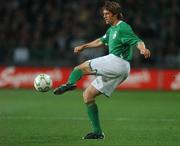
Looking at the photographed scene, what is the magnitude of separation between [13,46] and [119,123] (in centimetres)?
1321

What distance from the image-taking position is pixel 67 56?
83.3 ft

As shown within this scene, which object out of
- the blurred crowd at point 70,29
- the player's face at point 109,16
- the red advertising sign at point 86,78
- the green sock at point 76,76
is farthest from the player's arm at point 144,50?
the blurred crowd at point 70,29

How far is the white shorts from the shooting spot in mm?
10695

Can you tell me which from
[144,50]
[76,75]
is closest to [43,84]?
[76,75]

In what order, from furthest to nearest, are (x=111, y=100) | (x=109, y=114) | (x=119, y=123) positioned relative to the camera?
1. (x=111, y=100)
2. (x=109, y=114)
3. (x=119, y=123)

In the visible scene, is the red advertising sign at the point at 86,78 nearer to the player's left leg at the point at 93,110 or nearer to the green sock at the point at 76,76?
the player's left leg at the point at 93,110

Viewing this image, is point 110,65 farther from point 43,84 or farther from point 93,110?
point 43,84

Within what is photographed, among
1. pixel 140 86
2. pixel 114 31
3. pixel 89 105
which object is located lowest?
pixel 140 86

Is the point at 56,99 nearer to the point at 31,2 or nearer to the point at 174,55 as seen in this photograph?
the point at 174,55

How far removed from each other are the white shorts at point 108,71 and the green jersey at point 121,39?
0.11 metres

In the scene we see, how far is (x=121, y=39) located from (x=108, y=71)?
0.57 metres

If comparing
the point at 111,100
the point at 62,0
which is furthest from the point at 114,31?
the point at 62,0

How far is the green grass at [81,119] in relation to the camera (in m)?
10.6

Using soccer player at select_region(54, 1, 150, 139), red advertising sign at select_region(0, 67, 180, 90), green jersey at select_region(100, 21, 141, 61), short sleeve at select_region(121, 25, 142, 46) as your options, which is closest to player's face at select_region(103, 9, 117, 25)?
soccer player at select_region(54, 1, 150, 139)
